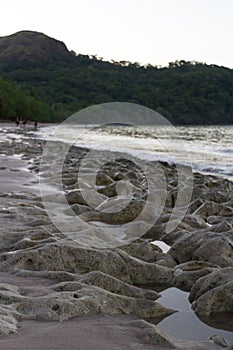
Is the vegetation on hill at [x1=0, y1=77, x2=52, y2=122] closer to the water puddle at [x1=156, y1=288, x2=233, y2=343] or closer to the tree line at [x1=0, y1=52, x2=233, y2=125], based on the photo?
the tree line at [x1=0, y1=52, x2=233, y2=125]

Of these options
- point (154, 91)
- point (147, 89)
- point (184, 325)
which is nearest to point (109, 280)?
point (184, 325)

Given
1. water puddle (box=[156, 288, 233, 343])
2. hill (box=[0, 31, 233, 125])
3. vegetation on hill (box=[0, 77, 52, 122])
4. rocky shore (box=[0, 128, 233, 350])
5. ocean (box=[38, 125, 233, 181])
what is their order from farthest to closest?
hill (box=[0, 31, 233, 125]) → vegetation on hill (box=[0, 77, 52, 122]) → ocean (box=[38, 125, 233, 181]) → water puddle (box=[156, 288, 233, 343]) → rocky shore (box=[0, 128, 233, 350])

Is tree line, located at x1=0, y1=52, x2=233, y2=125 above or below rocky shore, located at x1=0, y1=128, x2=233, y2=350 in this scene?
above

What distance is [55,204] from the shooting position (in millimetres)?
6410

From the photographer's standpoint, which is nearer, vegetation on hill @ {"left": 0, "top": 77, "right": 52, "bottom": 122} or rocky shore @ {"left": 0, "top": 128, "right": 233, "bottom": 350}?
rocky shore @ {"left": 0, "top": 128, "right": 233, "bottom": 350}

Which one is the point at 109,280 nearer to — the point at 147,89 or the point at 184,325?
the point at 184,325

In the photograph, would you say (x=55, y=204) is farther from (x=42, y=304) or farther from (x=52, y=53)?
(x=52, y=53)

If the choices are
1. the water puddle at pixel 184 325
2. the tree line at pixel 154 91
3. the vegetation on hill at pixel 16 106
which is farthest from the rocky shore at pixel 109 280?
the tree line at pixel 154 91

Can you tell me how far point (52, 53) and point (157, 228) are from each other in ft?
571

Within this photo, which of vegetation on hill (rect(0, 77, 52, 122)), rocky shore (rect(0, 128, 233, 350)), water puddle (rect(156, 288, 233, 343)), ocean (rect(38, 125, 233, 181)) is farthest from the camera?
vegetation on hill (rect(0, 77, 52, 122))

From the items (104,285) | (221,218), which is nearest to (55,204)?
(221,218)

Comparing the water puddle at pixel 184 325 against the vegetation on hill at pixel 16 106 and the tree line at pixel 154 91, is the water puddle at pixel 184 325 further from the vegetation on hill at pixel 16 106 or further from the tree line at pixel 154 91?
the tree line at pixel 154 91

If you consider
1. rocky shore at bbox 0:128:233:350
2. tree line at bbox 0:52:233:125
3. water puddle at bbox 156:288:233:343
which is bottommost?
water puddle at bbox 156:288:233:343

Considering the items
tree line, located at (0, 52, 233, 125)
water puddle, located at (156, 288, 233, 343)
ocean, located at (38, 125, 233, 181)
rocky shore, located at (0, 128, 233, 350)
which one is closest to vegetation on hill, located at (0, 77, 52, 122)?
tree line, located at (0, 52, 233, 125)
